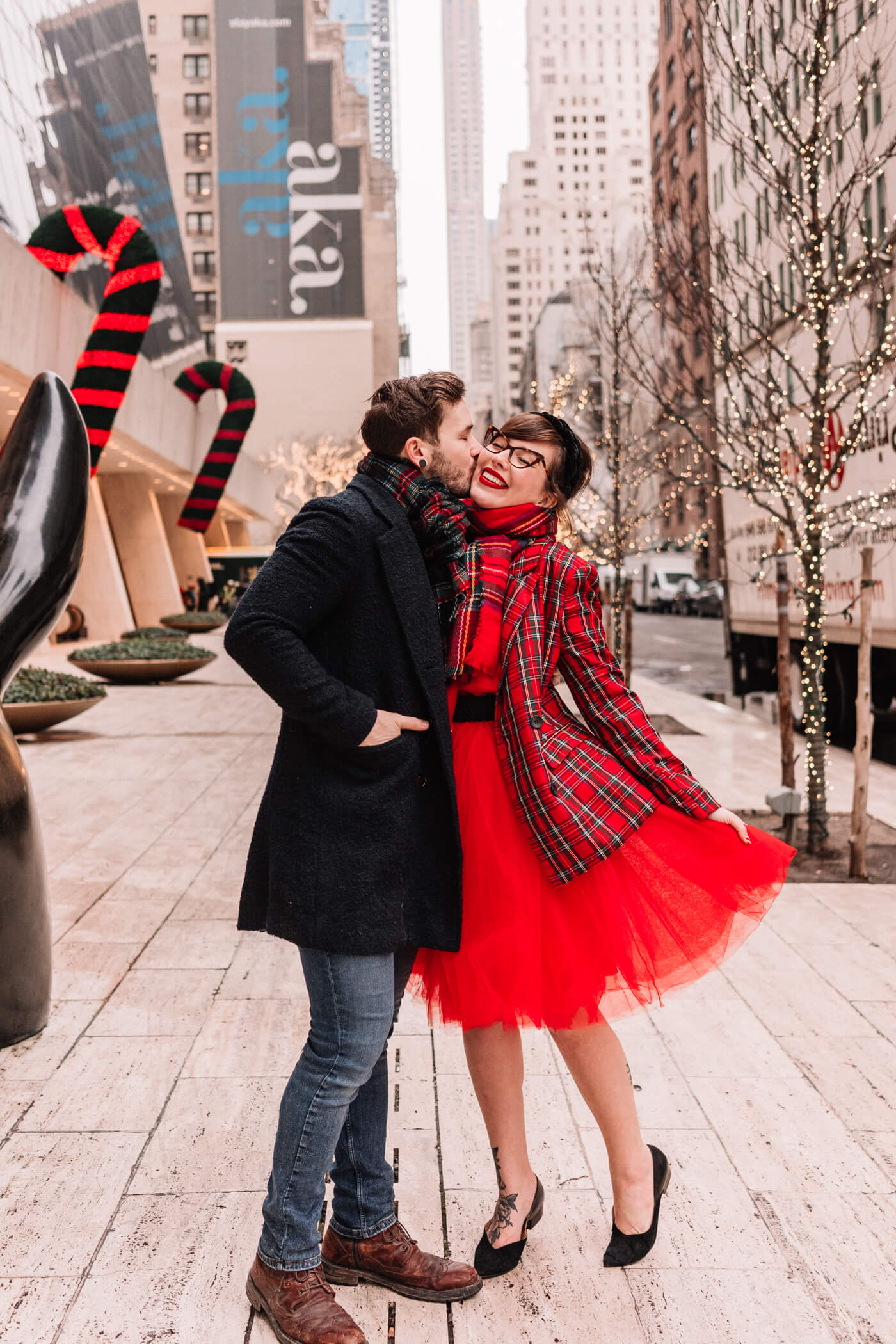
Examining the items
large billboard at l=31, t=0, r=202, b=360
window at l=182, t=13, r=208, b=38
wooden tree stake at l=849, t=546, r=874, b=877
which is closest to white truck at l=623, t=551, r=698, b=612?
large billboard at l=31, t=0, r=202, b=360

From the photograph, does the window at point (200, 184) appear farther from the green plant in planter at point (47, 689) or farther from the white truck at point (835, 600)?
the green plant in planter at point (47, 689)

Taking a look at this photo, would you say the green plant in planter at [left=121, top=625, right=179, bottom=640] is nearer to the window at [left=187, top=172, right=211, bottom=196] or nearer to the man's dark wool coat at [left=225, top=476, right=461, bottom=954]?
the man's dark wool coat at [left=225, top=476, right=461, bottom=954]

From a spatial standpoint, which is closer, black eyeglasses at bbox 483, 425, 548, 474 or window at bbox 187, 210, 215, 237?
black eyeglasses at bbox 483, 425, 548, 474

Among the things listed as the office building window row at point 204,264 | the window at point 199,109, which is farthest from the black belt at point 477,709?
the window at point 199,109

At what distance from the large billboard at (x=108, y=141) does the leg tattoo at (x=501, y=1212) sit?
26621mm

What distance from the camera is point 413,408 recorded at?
2.34 meters

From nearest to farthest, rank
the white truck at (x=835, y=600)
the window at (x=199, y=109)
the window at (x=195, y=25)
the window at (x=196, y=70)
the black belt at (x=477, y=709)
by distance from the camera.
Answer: the black belt at (x=477, y=709)
the white truck at (x=835, y=600)
the window at (x=195, y=25)
the window at (x=196, y=70)
the window at (x=199, y=109)

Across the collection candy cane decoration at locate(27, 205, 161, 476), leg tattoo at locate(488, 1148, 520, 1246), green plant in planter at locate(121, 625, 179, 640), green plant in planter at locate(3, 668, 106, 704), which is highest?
candy cane decoration at locate(27, 205, 161, 476)

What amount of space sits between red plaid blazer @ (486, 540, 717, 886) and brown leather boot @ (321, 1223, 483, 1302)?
2.98 ft

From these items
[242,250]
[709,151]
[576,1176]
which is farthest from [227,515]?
[576,1176]

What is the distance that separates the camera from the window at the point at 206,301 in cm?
7881

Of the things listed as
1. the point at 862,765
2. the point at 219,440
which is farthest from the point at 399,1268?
the point at 219,440

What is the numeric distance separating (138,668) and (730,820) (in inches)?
624

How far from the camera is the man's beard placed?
237 cm
